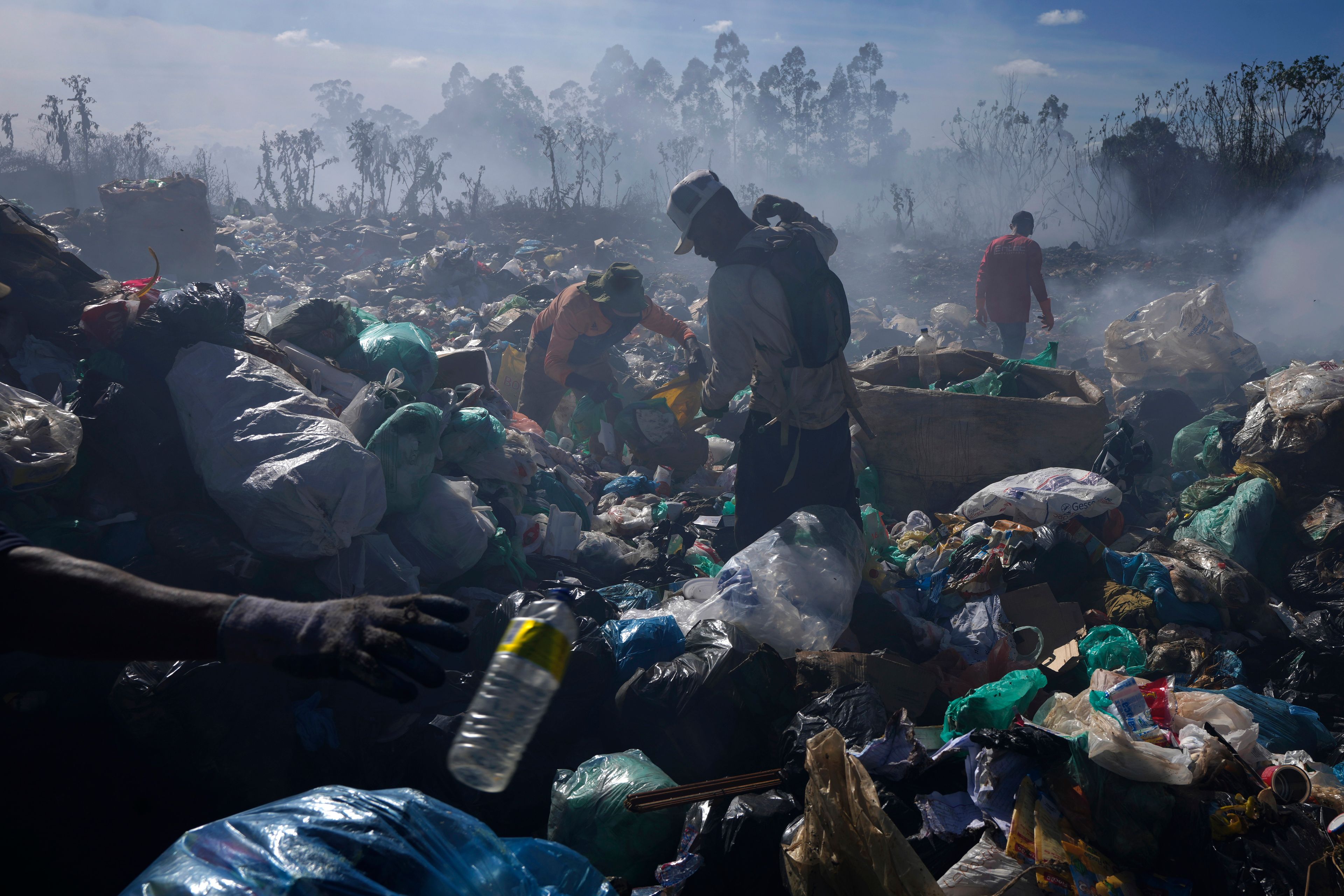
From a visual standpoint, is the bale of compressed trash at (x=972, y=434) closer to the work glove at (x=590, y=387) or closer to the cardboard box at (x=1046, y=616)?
the cardboard box at (x=1046, y=616)

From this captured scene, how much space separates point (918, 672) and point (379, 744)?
189 centimetres

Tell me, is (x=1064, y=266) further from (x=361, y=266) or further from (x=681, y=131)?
(x=681, y=131)

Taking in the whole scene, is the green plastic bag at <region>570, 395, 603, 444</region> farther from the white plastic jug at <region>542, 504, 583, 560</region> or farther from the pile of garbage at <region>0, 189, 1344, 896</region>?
the white plastic jug at <region>542, 504, 583, 560</region>

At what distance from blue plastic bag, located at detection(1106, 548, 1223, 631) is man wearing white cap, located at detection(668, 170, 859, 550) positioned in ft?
3.89

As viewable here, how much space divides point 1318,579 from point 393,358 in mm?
4593

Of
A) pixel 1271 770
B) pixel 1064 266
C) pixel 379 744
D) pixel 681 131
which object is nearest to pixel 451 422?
pixel 379 744

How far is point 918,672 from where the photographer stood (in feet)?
8.34

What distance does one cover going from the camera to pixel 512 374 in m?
6.81

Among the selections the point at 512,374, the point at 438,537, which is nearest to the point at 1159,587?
the point at 438,537

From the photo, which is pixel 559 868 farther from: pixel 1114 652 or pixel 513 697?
pixel 1114 652

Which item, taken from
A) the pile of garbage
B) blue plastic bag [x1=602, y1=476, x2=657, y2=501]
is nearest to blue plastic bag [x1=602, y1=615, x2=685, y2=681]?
the pile of garbage

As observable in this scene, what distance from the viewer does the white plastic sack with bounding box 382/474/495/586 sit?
2.95 meters

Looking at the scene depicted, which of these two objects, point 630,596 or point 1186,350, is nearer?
point 630,596

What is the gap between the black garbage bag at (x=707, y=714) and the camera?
2.20 m
